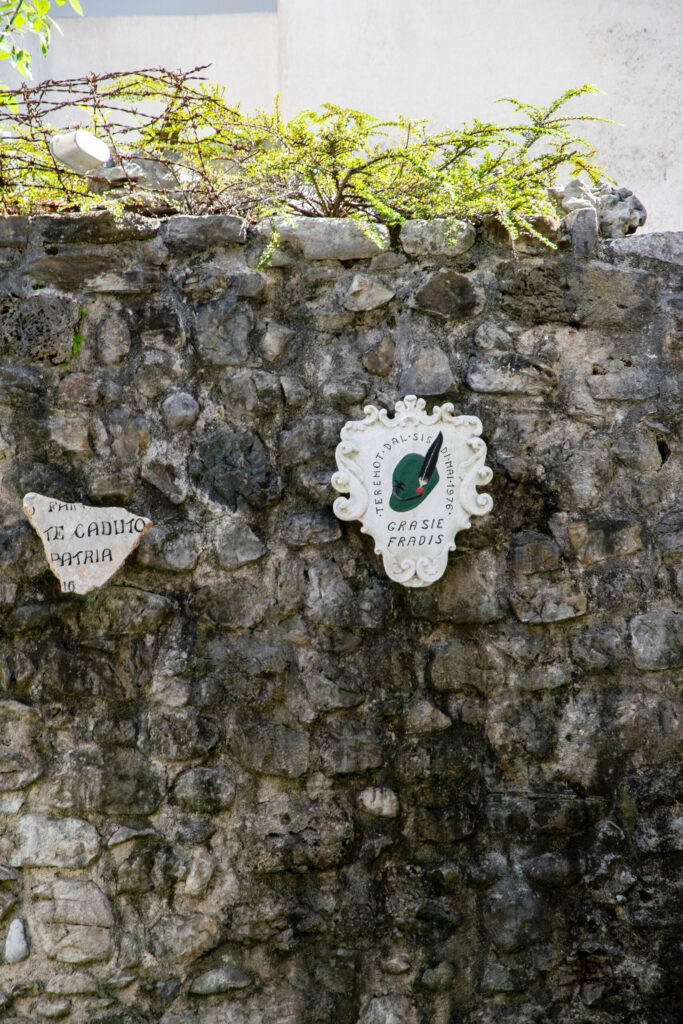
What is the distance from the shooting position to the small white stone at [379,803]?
2.85 metres

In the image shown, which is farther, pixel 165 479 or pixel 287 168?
pixel 287 168

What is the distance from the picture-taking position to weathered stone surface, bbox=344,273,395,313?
3.02 meters

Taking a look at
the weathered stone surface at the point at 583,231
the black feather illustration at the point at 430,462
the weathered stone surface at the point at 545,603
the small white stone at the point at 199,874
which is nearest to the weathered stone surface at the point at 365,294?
the black feather illustration at the point at 430,462

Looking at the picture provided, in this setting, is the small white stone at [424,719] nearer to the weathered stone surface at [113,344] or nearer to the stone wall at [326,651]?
the stone wall at [326,651]

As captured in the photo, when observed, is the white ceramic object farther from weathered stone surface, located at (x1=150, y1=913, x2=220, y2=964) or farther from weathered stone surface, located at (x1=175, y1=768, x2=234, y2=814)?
weathered stone surface, located at (x1=150, y1=913, x2=220, y2=964)

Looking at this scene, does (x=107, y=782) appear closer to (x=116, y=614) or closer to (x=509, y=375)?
(x=116, y=614)

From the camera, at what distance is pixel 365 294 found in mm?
3025

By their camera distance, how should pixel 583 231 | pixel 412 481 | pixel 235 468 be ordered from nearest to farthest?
pixel 412 481
pixel 235 468
pixel 583 231

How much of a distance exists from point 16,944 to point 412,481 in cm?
166

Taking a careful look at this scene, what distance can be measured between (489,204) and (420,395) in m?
0.60

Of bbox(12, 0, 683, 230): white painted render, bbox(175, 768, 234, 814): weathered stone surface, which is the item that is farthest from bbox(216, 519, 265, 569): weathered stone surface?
bbox(12, 0, 683, 230): white painted render

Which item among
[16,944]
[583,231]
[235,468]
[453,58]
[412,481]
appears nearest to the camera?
[16,944]

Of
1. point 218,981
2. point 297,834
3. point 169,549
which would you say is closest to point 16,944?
point 218,981

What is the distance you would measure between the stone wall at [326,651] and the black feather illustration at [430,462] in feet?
0.59
